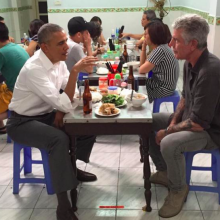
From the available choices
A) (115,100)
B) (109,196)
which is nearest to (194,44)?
(115,100)

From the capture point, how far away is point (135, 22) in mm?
5879

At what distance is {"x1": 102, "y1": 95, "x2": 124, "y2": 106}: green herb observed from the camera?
2018 mm

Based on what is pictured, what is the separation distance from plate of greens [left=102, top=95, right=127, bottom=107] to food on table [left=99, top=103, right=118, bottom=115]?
89 mm

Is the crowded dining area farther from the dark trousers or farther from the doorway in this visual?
the doorway

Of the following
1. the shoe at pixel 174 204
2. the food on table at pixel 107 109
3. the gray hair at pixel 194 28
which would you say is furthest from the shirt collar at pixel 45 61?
the shoe at pixel 174 204

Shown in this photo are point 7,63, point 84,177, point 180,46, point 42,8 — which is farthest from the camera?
point 42,8

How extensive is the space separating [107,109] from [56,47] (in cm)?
59

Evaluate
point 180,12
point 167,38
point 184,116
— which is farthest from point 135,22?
point 184,116

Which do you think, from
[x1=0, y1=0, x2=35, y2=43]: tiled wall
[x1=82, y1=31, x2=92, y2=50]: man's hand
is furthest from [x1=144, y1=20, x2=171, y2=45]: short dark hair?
[x1=0, y1=0, x2=35, y2=43]: tiled wall

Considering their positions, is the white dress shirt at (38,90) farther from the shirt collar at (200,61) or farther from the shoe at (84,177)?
the shirt collar at (200,61)

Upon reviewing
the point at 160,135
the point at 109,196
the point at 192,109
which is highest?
the point at 192,109

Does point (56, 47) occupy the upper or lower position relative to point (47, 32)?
lower

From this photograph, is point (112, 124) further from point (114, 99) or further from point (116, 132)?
point (114, 99)

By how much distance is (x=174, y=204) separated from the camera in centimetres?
200
